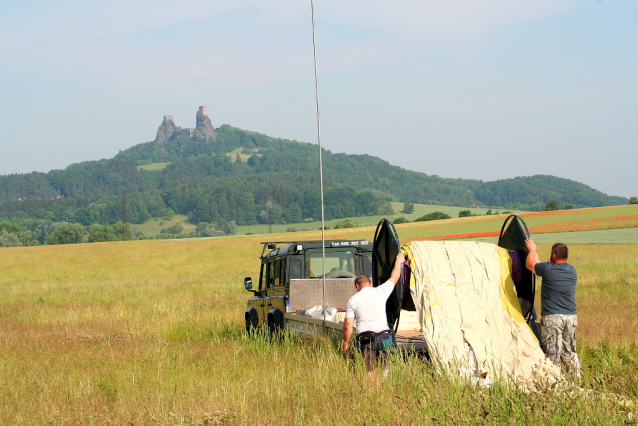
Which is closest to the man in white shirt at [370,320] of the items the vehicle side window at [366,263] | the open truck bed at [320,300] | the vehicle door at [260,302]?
the open truck bed at [320,300]

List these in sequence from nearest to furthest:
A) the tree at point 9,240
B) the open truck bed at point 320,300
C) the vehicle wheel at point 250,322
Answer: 1. the open truck bed at point 320,300
2. the vehicle wheel at point 250,322
3. the tree at point 9,240

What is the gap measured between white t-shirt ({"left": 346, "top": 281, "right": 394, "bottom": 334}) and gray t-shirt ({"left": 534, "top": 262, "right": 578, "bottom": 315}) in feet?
5.78

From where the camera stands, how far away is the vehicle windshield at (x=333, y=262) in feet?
35.6

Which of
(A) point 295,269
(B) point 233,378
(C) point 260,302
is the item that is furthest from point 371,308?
(C) point 260,302

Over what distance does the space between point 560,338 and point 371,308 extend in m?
2.23

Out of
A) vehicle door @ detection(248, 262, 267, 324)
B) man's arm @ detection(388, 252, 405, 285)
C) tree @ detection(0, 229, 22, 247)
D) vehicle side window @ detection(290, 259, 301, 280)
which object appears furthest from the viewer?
tree @ detection(0, 229, 22, 247)

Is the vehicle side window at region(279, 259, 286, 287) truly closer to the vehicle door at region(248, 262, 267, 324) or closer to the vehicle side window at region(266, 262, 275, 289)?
the vehicle side window at region(266, 262, 275, 289)

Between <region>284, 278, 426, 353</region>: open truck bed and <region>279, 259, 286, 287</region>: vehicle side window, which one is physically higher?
<region>279, 259, 286, 287</region>: vehicle side window

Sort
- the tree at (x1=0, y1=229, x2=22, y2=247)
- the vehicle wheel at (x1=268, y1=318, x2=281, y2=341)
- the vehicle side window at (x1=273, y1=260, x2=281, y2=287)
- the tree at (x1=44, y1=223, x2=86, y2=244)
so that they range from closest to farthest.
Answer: the vehicle wheel at (x1=268, y1=318, x2=281, y2=341)
the vehicle side window at (x1=273, y1=260, x2=281, y2=287)
the tree at (x1=0, y1=229, x2=22, y2=247)
the tree at (x1=44, y1=223, x2=86, y2=244)

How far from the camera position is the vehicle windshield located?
1084 cm

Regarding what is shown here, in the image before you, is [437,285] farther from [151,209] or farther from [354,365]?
[151,209]

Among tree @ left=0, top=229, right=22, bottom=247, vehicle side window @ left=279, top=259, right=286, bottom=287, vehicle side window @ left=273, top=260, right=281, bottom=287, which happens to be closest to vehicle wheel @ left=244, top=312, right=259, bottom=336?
vehicle side window @ left=273, top=260, right=281, bottom=287

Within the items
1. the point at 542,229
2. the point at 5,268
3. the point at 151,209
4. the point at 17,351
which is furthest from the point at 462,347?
the point at 151,209

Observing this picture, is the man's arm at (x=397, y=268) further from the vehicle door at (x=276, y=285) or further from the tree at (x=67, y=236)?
the tree at (x=67, y=236)
